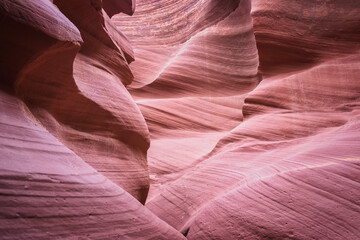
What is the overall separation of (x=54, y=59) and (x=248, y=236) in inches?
101

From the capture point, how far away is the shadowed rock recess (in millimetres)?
1868

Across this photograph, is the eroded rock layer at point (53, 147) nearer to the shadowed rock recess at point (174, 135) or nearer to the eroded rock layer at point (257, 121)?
the shadowed rock recess at point (174, 135)

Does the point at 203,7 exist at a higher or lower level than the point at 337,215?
higher

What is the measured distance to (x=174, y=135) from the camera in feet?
24.5

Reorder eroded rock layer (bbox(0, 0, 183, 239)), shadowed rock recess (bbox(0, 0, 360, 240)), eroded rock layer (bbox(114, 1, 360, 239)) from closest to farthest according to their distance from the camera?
eroded rock layer (bbox(0, 0, 183, 239))
shadowed rock recess (bbox(0, 0, 360, 240))
eroded rock layer (bbox(114, 1, 360, 239))

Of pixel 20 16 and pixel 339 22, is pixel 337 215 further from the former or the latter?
pixel 339 22

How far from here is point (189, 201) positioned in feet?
12.3

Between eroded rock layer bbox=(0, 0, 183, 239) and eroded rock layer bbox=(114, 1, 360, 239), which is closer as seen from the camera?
eroded rock layer bbox=(0, 0, 183, 239)

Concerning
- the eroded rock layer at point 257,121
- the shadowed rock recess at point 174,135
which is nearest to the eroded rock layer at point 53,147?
the shadowed rock recess at point 174,135

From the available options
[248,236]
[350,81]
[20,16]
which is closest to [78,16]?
[20,16]

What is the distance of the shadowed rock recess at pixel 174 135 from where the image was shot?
1.87 metres

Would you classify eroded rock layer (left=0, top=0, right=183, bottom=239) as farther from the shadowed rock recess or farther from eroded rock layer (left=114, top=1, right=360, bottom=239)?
eroded rock layer (left=114, top=1, right=360, bottom=239)

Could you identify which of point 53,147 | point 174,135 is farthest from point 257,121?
point 53,147

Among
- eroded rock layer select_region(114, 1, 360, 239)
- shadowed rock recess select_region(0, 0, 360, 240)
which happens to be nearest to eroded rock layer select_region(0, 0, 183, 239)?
shadowed rock recess select_region(0, 0, 360, 240)
